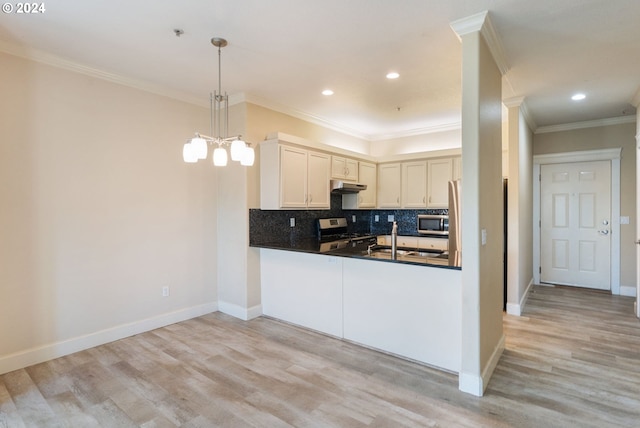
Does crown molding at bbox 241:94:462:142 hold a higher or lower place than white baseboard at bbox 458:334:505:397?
higher

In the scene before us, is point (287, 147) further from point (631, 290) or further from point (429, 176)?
point (631, 290)

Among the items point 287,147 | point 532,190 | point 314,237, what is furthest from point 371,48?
point 532,190

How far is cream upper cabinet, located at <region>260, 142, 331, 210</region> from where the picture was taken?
4.07 m

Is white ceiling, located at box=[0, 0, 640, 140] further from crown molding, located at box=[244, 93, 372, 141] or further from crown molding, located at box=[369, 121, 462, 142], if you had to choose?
crown molding, located at box=[369, 121, 462, 142]

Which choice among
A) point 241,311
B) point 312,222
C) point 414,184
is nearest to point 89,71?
point 241,311

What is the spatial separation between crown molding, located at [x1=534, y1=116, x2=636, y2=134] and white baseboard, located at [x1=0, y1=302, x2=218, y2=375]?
5.95 meters

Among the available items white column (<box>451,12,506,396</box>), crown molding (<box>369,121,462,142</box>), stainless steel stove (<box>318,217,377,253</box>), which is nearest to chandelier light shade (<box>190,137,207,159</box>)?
white column (<box>451,12,506,396</box>)

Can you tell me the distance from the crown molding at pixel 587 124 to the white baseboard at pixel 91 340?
5.95 m

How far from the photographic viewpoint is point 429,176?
17.6 ft

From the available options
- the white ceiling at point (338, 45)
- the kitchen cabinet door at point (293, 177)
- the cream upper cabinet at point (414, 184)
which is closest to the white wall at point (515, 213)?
the white ceiling at point (338, 45)

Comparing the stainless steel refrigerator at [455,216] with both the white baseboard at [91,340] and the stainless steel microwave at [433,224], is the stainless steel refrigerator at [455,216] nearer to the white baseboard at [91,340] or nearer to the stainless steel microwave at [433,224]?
the stainless steel microwave at [433,224]

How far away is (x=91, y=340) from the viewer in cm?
332

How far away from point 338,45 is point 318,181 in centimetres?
204

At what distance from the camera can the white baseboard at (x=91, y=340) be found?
287 cm
